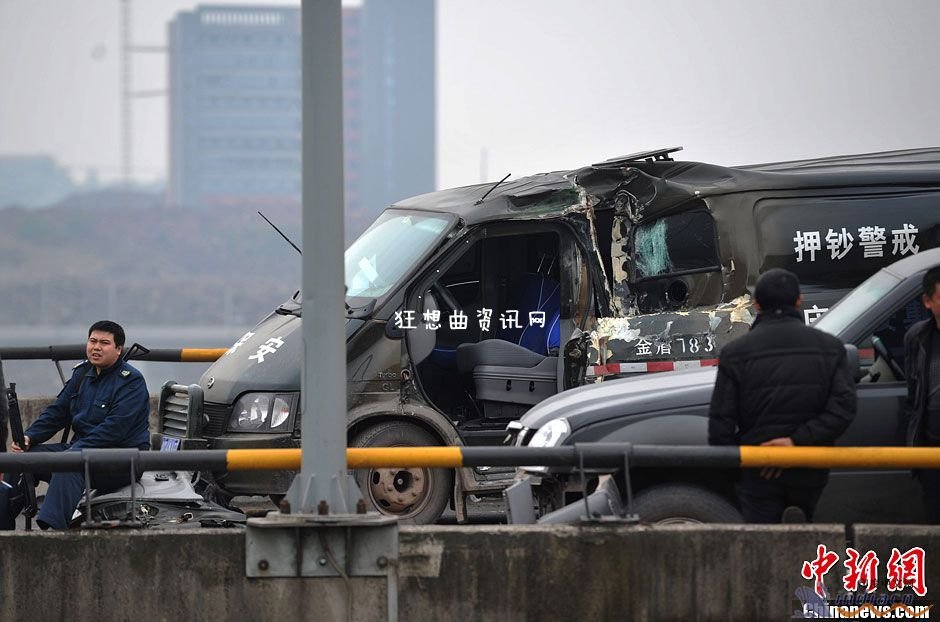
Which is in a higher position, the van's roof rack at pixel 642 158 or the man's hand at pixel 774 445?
the van's roof rack at pixel 642 158

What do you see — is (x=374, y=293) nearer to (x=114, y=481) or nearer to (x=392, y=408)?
(x=392, y=408)

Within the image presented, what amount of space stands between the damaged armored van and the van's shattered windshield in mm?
21

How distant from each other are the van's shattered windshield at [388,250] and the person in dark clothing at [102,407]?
2.15 meters

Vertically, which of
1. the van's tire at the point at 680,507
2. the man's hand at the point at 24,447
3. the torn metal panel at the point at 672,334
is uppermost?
the torn metal panel at the point at 672,334

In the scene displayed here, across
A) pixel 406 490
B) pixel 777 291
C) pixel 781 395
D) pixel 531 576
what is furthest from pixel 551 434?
pixel 406 490

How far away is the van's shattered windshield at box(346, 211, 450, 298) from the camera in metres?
9.93

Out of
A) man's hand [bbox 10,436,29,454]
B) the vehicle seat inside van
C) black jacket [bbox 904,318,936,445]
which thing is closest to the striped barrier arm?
man's hand [bbox 10,436,29,454]

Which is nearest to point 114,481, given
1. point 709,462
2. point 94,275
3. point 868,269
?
point 709,462

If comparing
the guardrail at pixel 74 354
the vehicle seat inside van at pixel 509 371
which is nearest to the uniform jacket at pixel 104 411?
the guardrail at pixel 74 354

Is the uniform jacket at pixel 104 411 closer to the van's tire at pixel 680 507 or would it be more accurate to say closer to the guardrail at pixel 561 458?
the guardrail at pixel 561 458

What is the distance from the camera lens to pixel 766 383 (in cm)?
599

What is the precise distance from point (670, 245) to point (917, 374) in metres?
3.72

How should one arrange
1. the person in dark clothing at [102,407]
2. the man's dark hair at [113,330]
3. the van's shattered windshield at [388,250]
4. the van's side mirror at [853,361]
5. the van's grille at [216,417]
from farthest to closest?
the van's shattered windshield at [388,250] < the van's grille at [216,417] < the man's dark hair at [113,330] < the person in dark clothing at [102,407] < the van's side mirror at [853,361]

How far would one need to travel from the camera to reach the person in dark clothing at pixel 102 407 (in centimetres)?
808
